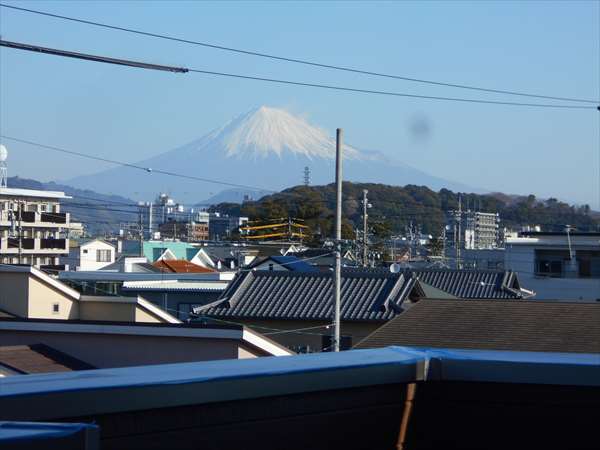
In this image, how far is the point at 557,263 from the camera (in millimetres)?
42562

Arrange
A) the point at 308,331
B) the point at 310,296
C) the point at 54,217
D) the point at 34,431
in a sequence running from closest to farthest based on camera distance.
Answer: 1. the point at 34,431
2. the point at 308,331
3. the point at 310,296
4. the point at 54,217

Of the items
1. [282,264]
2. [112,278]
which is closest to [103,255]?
[112,278]

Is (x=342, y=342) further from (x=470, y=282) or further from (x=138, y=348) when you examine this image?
(x=470, y=282)

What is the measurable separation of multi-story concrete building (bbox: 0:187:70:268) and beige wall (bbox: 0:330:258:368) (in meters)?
38.0

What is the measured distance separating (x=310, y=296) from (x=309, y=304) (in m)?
0.35

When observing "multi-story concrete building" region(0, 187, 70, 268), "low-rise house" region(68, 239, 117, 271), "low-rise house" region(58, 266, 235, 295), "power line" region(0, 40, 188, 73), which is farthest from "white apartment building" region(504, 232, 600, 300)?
"power line" region(0, 40, 188, 73)

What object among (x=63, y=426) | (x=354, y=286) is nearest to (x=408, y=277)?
(x=354, y=286)

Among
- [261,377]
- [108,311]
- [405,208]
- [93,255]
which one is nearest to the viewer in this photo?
[261,377]

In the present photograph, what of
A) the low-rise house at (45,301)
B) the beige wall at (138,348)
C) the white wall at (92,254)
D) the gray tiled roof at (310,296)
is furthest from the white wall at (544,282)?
the beige wall at (138,348)

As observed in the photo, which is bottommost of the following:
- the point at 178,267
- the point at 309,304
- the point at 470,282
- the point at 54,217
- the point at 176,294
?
the point at 176,294

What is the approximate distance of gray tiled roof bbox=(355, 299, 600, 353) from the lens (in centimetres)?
1472

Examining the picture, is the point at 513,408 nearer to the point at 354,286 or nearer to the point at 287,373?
the point at 287,373

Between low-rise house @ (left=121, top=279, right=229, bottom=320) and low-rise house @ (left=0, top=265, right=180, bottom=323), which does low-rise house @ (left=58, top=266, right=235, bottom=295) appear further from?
low-rise house @ (left=0, top=265, right=180, bottom=323)

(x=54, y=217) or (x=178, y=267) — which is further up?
(x=54, y=217)
